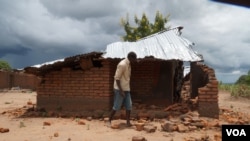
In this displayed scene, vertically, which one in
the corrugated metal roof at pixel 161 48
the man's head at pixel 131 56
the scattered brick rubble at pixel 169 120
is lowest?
the scattered brick rubble at pixel 169 120

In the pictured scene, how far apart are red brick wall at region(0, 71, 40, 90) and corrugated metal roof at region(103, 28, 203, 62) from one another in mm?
14018

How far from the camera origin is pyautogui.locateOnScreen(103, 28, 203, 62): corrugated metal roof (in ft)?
29.3

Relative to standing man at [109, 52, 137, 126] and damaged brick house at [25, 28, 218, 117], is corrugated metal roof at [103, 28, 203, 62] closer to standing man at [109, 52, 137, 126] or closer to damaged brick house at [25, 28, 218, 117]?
damaged brick house at [25, 28, 218, 117]

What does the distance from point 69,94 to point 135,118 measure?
6.97 ft

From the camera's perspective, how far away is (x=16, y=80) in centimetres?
2347

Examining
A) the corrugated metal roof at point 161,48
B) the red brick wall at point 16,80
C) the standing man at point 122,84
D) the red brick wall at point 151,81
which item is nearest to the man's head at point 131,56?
the standing man at point 122,84

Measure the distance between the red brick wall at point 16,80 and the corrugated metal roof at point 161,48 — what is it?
552 inches

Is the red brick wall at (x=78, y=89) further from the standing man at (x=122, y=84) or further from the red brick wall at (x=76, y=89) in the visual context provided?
the standing man at (x=122, y=84)

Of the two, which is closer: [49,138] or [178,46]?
[49,138]

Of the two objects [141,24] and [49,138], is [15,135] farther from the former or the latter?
[141,24]

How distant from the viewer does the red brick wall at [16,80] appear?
2277 cm

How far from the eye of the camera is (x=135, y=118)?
28.6ft

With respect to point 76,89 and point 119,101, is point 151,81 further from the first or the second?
point 119,101

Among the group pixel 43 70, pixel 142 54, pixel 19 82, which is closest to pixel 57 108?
pixel 43 70
